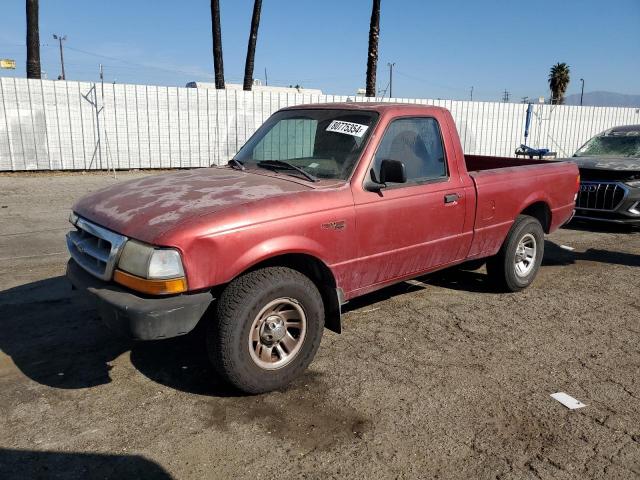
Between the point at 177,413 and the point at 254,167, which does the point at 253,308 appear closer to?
the point at 177,413

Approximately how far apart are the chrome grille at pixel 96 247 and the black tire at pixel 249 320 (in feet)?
2.35

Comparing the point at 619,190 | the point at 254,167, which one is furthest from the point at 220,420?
the point at 619,190

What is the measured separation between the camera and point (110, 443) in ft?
9.58

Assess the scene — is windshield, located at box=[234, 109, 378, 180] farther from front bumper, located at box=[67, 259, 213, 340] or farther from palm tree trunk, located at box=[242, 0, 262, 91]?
palm tree trunk, located at box=[242, 0, 262, 91]

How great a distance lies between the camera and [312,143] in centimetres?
443

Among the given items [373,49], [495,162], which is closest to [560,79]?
[373,49]

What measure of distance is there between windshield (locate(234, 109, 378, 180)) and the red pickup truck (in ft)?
0.04

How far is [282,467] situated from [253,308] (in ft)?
3.11

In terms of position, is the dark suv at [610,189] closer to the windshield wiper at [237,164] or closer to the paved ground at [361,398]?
the paved ground at [361,398]

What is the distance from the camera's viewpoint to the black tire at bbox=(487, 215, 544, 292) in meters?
5.32

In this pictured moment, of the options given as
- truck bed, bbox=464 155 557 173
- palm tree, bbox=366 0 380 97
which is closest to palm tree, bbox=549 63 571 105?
palm tree, bbox=366 0 380 97

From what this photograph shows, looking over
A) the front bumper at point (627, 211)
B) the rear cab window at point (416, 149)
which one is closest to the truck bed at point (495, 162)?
the rear cab window at point (416, 149)

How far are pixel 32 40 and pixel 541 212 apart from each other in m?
14.9

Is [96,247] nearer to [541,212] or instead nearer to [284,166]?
[284,166]
